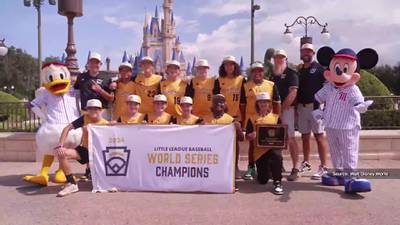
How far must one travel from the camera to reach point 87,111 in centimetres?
614

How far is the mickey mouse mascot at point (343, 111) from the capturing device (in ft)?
18.5

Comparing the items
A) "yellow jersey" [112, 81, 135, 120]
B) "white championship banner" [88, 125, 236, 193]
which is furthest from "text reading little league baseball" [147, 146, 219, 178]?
"yellow jersey" [112, 81, 135, 120]

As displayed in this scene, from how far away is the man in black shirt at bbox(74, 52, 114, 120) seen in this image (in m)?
6.53

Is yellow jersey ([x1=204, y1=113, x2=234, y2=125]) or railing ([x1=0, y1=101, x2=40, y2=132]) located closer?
yellow jersey ([x1=204, y1=113, x2=234, y2=125])

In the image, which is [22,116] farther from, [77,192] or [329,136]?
[329,136]

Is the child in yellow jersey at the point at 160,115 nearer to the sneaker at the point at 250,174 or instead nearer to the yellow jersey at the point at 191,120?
the yellow jersey at the point at 191,120

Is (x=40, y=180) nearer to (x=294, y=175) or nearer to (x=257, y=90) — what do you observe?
(x=257, y=90)

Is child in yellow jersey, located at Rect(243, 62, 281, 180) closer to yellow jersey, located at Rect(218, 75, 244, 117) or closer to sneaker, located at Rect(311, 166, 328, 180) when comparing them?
yellow jersey, located at Rect(218, 75, 244, 117)

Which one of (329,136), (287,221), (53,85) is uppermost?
(53,85)

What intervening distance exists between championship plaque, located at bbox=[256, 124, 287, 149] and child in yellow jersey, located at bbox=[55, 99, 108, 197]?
6.95 feet

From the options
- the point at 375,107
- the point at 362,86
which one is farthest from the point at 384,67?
the point at 375,107

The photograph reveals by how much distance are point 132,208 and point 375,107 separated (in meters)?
8.02

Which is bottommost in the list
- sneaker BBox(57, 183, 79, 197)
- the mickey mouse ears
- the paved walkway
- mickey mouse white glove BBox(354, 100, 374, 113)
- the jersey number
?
the paved walkway

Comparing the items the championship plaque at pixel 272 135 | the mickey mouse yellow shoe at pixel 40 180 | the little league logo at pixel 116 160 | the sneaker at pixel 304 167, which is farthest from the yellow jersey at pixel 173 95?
the sneaker at pixel 304 167
